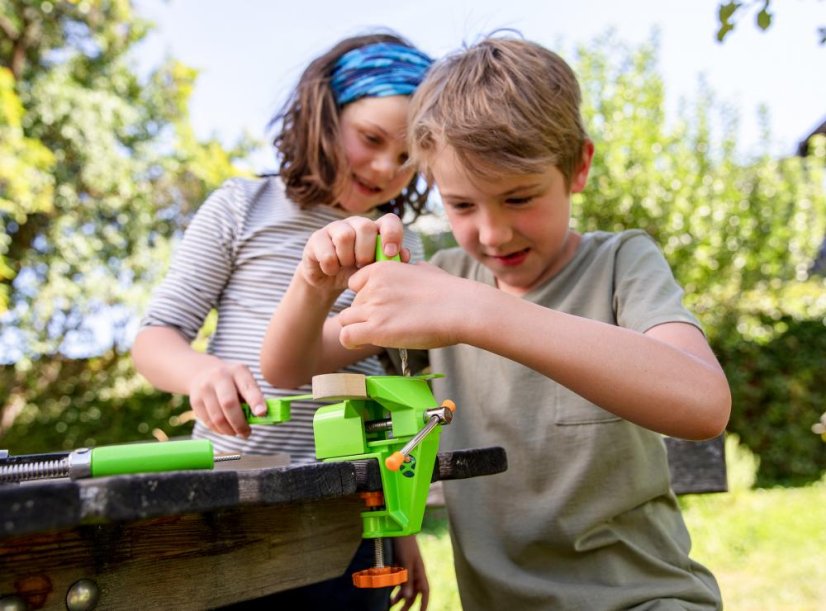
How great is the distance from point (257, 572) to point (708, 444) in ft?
5.52

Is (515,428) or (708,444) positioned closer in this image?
(515,428)

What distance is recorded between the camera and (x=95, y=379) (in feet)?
36.4

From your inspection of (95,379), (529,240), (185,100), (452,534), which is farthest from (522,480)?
(185,100)

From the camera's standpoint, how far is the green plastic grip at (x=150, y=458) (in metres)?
0.91

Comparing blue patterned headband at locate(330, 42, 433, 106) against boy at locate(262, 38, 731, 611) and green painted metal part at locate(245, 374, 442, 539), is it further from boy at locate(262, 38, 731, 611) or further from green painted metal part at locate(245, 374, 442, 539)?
green painted metal part at locate(245, 374, 442, 539)

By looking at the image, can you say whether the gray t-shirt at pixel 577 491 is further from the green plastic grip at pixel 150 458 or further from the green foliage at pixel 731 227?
the green foliage at pixel 731 227

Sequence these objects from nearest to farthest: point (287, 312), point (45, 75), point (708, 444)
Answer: point (287, 312)
point (708, 444)
point (45, 75)

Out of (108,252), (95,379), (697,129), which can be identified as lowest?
(95,379)

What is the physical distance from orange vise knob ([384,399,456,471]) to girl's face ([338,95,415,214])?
1132 mm

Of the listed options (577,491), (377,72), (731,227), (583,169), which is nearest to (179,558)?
(577,491)

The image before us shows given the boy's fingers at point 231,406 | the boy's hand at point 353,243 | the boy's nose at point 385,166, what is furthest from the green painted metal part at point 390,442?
the boy's nose at point 385,166

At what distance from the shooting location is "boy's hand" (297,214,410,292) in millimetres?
1440

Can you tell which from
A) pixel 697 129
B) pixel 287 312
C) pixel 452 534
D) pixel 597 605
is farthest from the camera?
pixel 697 129

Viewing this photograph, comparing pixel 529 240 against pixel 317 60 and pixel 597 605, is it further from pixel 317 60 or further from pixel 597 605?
pixel 317 60
